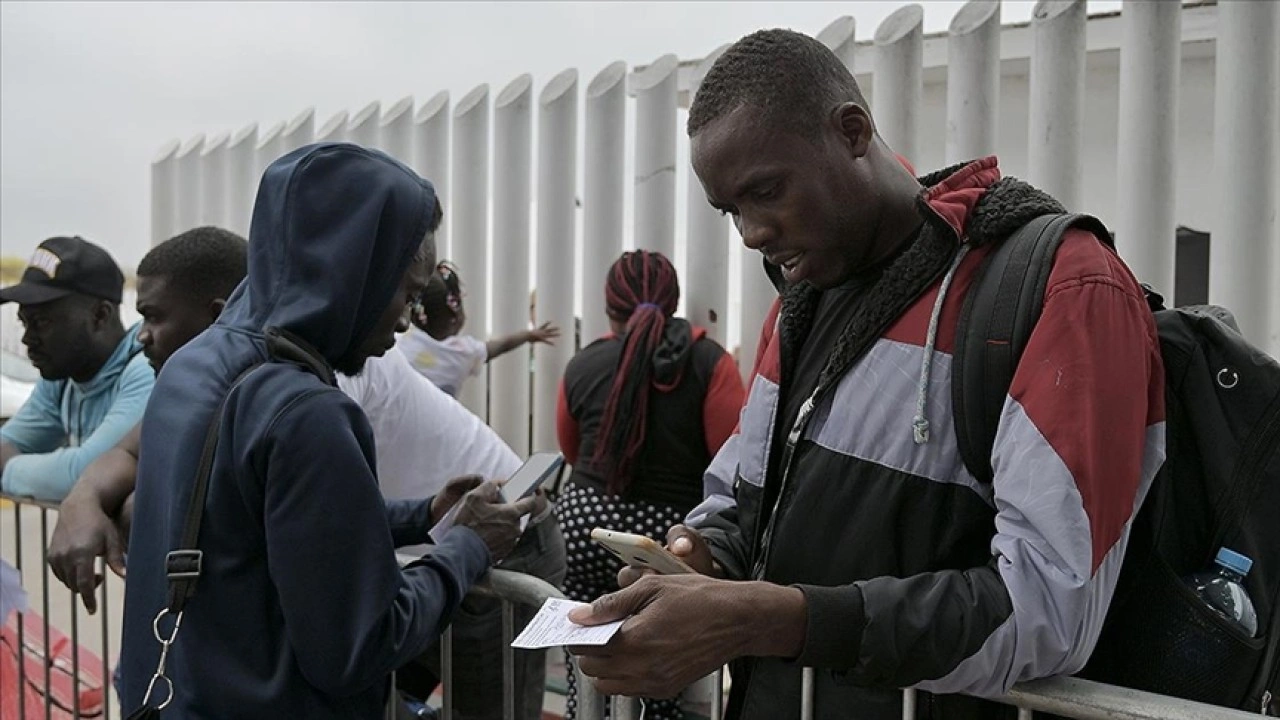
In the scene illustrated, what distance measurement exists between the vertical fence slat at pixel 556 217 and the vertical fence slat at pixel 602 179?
0.50 ft

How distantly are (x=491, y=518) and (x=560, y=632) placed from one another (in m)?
0.91

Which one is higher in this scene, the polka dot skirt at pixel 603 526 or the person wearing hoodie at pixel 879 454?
the person wearing hoodie at pixel 879 454

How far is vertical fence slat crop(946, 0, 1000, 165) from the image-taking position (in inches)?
163

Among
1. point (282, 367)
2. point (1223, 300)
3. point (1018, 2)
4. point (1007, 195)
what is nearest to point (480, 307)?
point (1018, 2)

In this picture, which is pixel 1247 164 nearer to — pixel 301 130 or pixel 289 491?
pixel 289 491

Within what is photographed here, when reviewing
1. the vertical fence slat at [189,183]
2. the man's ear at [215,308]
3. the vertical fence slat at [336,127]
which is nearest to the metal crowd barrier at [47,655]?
the man's ear at [215,308]

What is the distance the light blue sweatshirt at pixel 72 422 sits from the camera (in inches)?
122

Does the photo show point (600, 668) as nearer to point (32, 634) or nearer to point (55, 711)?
point (55, 711)

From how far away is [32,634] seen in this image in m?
4.53

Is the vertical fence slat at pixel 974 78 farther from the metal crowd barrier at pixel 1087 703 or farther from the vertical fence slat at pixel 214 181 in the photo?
the vertical fence slat at pixel 214 181

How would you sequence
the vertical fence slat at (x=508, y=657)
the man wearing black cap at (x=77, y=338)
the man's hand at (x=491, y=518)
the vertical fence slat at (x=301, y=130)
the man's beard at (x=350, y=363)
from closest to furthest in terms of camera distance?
the man's beard at (x=350, y=363)
the man's hand at (x=491, y=518)
the vertical fence slat at (x=508, y=657)
the man wearing black cap at (x=77, y=338)
the vertical fence slat at (x=301, y=130)

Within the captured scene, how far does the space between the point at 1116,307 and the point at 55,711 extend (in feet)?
11.9

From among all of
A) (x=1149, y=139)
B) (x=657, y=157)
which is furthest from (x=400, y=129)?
(x=1149, y=139)

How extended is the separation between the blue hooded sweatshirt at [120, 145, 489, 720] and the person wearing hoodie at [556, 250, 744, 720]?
2.18 metres
